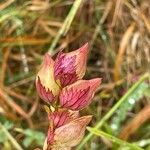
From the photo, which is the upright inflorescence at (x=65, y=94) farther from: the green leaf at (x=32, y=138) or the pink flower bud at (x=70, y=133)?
the green leaf at (x=32, y=138)

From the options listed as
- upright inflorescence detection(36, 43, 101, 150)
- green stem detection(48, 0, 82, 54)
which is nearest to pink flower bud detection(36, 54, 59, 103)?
upright inflorescence detection(36, 43, 101, 150)

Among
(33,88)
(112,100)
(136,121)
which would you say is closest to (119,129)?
(136,121)

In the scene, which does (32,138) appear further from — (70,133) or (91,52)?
(70,133)

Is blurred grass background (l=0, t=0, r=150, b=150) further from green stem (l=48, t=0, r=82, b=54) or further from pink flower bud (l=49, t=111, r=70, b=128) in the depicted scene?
pink flower bud (l=49, t=111, r=70, b=128)

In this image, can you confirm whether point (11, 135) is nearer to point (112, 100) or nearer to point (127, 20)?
point (112, 100)

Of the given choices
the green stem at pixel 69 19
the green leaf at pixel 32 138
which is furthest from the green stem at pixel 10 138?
the green stem at pixel 69 19

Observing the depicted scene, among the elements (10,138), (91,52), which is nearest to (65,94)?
(10,138)
